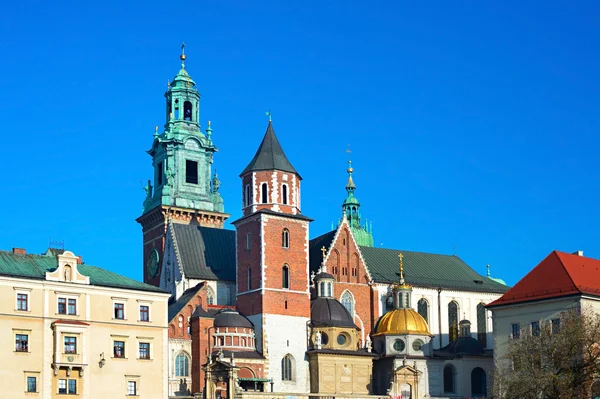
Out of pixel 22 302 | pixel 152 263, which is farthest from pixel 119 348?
pixel 152 263

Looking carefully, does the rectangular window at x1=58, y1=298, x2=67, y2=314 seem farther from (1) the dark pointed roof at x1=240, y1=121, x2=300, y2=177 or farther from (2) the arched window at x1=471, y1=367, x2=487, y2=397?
(2) the arched window at x1=471, y1=367, x2=487, y2=397

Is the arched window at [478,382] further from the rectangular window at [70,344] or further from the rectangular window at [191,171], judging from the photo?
the rectangular window at [70,344]

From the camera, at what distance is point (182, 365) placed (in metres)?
83.2

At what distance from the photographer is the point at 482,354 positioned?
96.2 metres

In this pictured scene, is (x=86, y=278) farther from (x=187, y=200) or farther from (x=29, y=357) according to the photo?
(x=187, y=200)

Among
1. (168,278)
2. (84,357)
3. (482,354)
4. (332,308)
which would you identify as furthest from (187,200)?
(84,357)

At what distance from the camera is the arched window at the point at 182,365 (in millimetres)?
82938

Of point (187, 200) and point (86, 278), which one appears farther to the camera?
point (187, 200)

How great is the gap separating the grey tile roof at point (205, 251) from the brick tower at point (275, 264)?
565 centimetres

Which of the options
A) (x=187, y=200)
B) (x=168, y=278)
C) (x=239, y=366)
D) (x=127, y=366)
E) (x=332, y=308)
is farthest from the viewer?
(x=187, y=200)

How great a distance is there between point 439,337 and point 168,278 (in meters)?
26.2

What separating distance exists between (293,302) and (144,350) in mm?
17858

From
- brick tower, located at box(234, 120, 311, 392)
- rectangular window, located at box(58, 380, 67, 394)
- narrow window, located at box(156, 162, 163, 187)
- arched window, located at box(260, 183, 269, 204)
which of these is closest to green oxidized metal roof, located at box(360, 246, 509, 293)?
brick tower, located at box(234, 120, 311, 392)

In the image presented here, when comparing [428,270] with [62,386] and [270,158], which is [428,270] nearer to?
[270,158]
